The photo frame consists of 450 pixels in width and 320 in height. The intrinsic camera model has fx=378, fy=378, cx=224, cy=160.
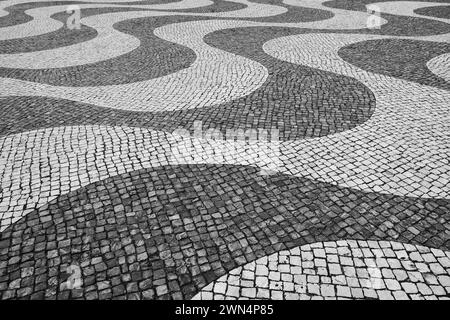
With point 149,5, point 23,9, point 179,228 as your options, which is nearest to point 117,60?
point 179,228

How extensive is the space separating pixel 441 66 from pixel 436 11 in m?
9.26

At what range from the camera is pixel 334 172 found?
612cm

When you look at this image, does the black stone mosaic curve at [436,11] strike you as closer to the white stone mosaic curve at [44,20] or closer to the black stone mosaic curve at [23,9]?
the white stone mosaic curve at [44,20]

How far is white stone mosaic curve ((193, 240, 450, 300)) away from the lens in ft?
13.7

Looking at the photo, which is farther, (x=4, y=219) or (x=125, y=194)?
(x=125, y=194)

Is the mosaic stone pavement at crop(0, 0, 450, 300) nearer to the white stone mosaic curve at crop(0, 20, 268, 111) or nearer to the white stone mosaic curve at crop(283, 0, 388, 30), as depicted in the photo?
the white stone mosaic curve at crop(0, 20, 268, 111)

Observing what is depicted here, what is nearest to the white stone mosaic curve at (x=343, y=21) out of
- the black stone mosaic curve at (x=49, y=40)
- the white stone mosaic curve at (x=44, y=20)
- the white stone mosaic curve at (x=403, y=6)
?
the white stone mosaic curve at (x=403, y=6)

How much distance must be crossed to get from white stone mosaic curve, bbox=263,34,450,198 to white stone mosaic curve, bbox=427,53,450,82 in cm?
126

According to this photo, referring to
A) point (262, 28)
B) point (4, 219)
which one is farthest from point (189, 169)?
point (262, 28)

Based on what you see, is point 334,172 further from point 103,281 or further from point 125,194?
point 103,281

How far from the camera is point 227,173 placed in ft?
20.2

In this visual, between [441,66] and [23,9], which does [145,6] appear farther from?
[441,66]

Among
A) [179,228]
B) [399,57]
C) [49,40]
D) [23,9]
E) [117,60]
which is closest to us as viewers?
[179,228]
